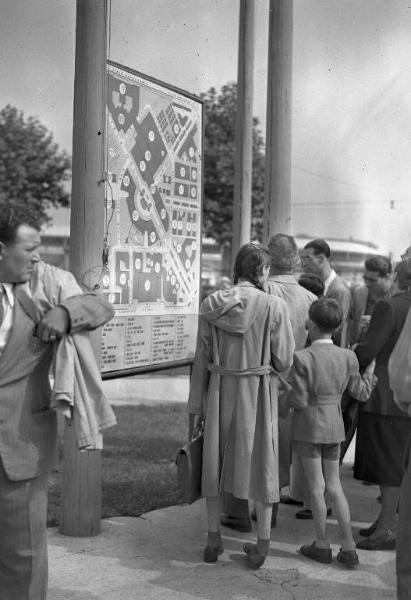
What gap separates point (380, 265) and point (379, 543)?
193 centimetres

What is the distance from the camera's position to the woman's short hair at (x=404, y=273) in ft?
17.3

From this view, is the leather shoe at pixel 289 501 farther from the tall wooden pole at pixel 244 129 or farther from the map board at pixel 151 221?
the tall wooden pole at pixel 244 129

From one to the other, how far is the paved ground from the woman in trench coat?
22 centimetres

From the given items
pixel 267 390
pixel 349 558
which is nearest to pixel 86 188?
pixel 267 390

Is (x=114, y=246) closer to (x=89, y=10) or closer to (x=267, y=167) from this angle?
(x=89, y=10)

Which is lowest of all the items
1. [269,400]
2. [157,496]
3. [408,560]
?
[157,496]

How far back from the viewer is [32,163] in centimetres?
3300

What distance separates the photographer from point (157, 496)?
6.93m

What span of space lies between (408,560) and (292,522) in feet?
8.52

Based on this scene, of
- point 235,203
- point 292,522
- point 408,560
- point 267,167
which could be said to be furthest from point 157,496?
point 235,203

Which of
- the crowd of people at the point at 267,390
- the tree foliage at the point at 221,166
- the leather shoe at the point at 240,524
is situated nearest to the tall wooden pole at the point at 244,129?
the leather shoe at the point at 240,524

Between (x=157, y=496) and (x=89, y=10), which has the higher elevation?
(x=89, y=10)

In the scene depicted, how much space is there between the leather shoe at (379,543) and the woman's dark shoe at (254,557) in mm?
786

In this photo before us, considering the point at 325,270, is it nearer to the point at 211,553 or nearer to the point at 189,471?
the point at 189,471
